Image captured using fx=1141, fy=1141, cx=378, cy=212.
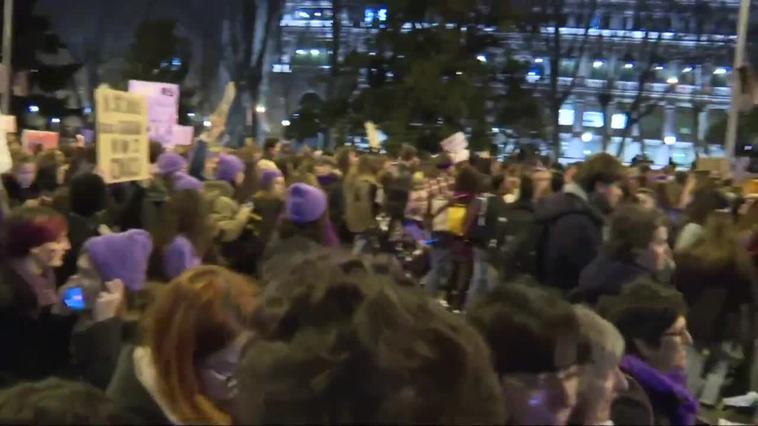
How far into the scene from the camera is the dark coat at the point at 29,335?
4.71 m

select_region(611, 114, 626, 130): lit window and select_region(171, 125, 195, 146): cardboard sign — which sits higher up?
select_region(171, 125, 195, 146): cardboard sign

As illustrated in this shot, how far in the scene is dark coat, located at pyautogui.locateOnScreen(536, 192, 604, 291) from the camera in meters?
7.49

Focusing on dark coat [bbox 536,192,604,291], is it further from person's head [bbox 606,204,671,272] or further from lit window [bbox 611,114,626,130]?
lit window [bbox 611,114,626,130]

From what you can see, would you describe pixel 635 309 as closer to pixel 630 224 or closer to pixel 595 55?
pixel 630 224

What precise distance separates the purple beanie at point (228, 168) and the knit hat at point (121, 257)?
540 cm

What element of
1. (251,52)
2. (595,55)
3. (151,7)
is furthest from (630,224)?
(595,55)

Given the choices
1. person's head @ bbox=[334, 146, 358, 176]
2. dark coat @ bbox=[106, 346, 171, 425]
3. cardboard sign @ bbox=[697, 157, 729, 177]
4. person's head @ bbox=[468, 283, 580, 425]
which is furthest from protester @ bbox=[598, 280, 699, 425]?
cardboard sign @ bbox=[697, 157, 729, 177]

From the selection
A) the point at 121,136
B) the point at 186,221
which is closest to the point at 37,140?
the point at 121,136

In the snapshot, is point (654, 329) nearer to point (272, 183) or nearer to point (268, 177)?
point (272, 183)

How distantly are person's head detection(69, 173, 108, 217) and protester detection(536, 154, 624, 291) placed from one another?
293 centimetres

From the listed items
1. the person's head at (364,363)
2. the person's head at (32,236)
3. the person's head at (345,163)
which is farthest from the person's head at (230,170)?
the person's head at (364,363)

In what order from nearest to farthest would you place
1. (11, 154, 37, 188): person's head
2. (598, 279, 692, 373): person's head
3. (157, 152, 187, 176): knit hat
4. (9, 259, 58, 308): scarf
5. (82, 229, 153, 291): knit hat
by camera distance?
(598, 279, 692, 373): person's head
(82, 229, 153, 291): knit hat
(9, 259, 58, 308): scarf
(157, 152, 187, 176): knit hat
(11, 154, 37, 188): person's head

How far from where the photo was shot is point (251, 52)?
50906 mm

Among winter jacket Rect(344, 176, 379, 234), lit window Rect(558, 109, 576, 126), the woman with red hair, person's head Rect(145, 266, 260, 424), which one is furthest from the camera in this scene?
lit window Rect(558, 109, 576, 126)
